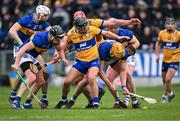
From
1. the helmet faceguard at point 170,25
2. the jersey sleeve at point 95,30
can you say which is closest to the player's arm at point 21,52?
the jersey sleeve at point 95,30

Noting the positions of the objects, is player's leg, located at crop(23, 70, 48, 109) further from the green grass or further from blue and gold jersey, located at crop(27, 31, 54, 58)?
blue and gold jersey, located at crop(27, 31, 54, 58)

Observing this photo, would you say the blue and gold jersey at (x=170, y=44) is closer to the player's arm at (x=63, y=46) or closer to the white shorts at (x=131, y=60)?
the white shorts at (x=131, y=60)

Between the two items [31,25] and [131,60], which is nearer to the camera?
[31,25]

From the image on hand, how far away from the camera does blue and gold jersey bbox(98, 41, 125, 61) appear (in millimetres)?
19562

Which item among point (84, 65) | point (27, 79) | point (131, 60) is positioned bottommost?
point (131, 60)

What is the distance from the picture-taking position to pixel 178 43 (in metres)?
24.5

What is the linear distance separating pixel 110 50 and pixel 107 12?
42.6ft

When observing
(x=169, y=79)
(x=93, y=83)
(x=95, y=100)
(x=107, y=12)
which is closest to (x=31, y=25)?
(x=93, y=83)

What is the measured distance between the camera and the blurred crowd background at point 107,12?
32.3m

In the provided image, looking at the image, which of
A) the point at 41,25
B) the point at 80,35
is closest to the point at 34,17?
the point at 41,25

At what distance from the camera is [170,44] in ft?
80.4

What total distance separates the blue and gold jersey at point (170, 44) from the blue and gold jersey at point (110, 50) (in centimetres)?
489

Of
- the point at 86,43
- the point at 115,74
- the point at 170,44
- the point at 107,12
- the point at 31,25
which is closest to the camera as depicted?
the point at 86,43

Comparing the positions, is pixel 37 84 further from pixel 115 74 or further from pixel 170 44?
pixel 170 44
